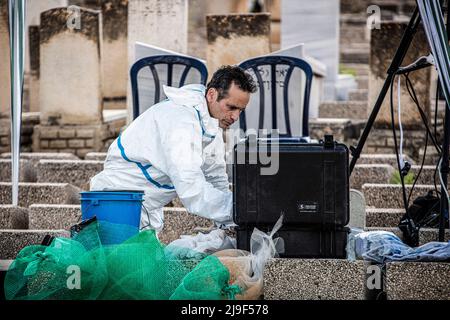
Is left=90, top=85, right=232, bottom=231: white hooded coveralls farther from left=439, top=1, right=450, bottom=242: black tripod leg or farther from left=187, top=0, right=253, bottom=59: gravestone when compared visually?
left=187, top=0, right=253, bottom=59: gravestone

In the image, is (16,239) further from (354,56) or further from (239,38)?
(354,56)

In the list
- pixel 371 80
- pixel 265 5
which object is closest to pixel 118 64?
pixel 371 80

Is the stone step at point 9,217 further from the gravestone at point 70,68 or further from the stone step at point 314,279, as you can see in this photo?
the gravestone at point 70,68

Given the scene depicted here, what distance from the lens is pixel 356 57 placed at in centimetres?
2186

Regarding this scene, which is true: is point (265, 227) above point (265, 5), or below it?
below

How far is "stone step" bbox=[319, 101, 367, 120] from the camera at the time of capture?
1402 centimetres

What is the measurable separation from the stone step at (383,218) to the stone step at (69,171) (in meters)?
2.75

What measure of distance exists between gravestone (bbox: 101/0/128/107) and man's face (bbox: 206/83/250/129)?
7.39 metres

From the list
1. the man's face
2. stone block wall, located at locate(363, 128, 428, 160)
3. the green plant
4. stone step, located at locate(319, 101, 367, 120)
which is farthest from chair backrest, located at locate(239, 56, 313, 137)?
stone step, located at locate(319, 101, 367, 120)

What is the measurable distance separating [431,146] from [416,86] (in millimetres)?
710

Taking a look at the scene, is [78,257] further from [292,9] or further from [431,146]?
[292,9]

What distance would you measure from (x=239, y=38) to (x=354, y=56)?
1071 centimetres
